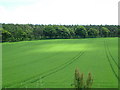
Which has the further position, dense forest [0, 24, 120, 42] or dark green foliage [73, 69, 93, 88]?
dense forest [0, 24, 120, 42]

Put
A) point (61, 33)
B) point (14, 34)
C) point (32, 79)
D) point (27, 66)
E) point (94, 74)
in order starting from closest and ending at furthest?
point (32, 79) → point (94, 74) → point (27, 66) → point (14, 34) → point (61, 33)

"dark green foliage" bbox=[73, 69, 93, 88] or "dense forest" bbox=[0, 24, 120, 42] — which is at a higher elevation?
"dense forest" bbox=[0, 24, 120, 42]

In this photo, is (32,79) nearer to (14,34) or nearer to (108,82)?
(108,82)

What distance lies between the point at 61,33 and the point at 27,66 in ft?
184

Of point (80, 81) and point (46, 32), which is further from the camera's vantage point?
point (46, 32)

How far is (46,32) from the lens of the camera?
7169 cm

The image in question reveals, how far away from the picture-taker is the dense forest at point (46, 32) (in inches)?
2212

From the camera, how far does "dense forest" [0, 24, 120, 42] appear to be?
56.2 metres

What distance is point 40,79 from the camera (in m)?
13.6

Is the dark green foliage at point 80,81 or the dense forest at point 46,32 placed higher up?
the dense forest at point 46,32

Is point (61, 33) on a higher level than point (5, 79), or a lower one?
higher

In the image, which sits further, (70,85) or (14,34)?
(14,34)

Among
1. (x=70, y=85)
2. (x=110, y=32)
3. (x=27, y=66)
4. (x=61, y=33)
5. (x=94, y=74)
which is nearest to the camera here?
(x=70, y=85)

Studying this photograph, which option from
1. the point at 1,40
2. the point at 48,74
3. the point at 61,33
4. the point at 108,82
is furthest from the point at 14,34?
the point at 108,82
